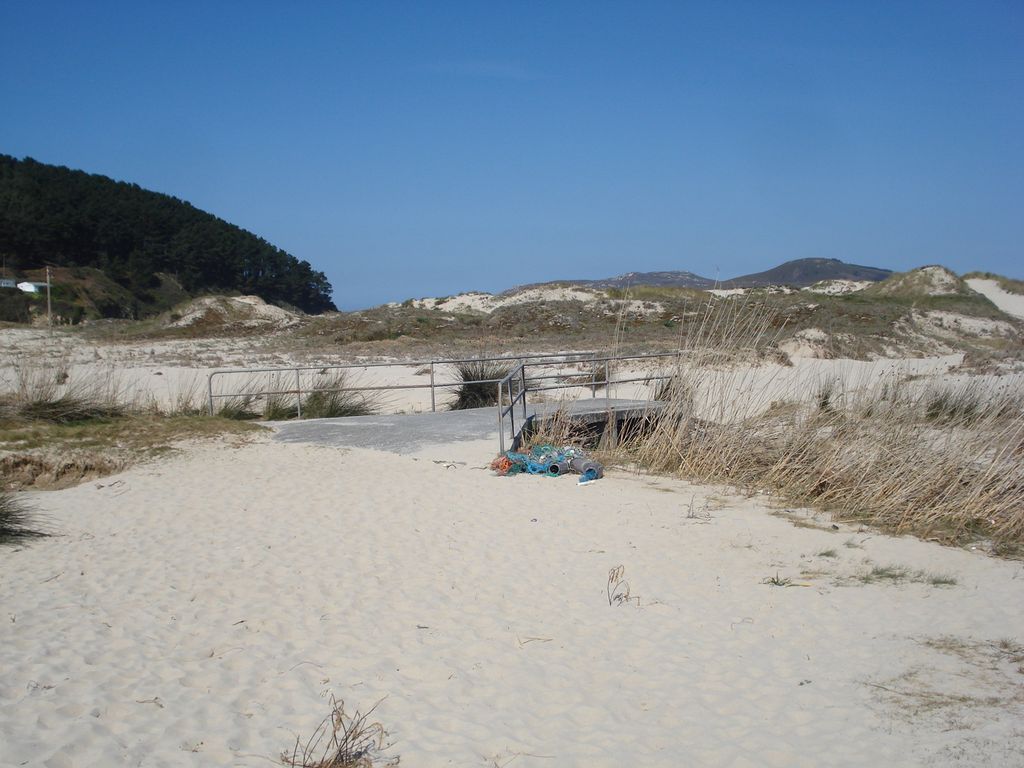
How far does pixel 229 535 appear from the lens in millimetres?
7949

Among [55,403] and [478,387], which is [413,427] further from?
[55,403]

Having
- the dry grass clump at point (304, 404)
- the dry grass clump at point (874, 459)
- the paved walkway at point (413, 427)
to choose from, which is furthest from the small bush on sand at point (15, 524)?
the dry grass clump at point (874, 459)

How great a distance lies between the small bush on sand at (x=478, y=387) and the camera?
16.0 m

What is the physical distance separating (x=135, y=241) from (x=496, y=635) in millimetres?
59256

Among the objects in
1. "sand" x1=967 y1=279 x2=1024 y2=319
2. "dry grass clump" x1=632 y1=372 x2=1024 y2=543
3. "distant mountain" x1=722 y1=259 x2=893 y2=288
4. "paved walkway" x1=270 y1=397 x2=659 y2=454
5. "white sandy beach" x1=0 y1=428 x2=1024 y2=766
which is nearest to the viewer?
"white sandy beach" x1=0 y1=428 x2=1024 y2=766

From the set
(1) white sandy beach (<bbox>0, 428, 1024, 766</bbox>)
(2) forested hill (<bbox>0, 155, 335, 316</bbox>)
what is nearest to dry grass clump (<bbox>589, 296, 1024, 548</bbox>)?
(1) white sandy beach (<bbox>0, 428, 1024, 766</bbox>)

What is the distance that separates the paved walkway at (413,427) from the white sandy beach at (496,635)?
2.62m

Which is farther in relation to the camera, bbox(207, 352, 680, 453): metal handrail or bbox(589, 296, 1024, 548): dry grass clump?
bbox(207, 352, 680, 453): metal handrail

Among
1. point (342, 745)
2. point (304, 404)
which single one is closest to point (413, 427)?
point (304, 404)

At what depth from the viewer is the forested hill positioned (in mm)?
49625

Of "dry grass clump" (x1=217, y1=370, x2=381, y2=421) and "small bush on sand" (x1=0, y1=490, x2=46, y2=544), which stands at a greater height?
"dry grass clump" (x1=217, y1=370, x2=381, y2=421)

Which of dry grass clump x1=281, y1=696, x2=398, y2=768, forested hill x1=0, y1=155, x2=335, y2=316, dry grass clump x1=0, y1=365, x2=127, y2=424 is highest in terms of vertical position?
forested hill x1=0, y1=155, x2=335, y2=316

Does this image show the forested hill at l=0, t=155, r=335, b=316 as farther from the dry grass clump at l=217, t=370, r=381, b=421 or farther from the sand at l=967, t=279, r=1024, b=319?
the sand at l=967, t=279, r=1024, b=319

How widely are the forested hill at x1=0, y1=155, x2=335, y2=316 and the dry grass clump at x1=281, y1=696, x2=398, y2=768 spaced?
48175 millimetres
